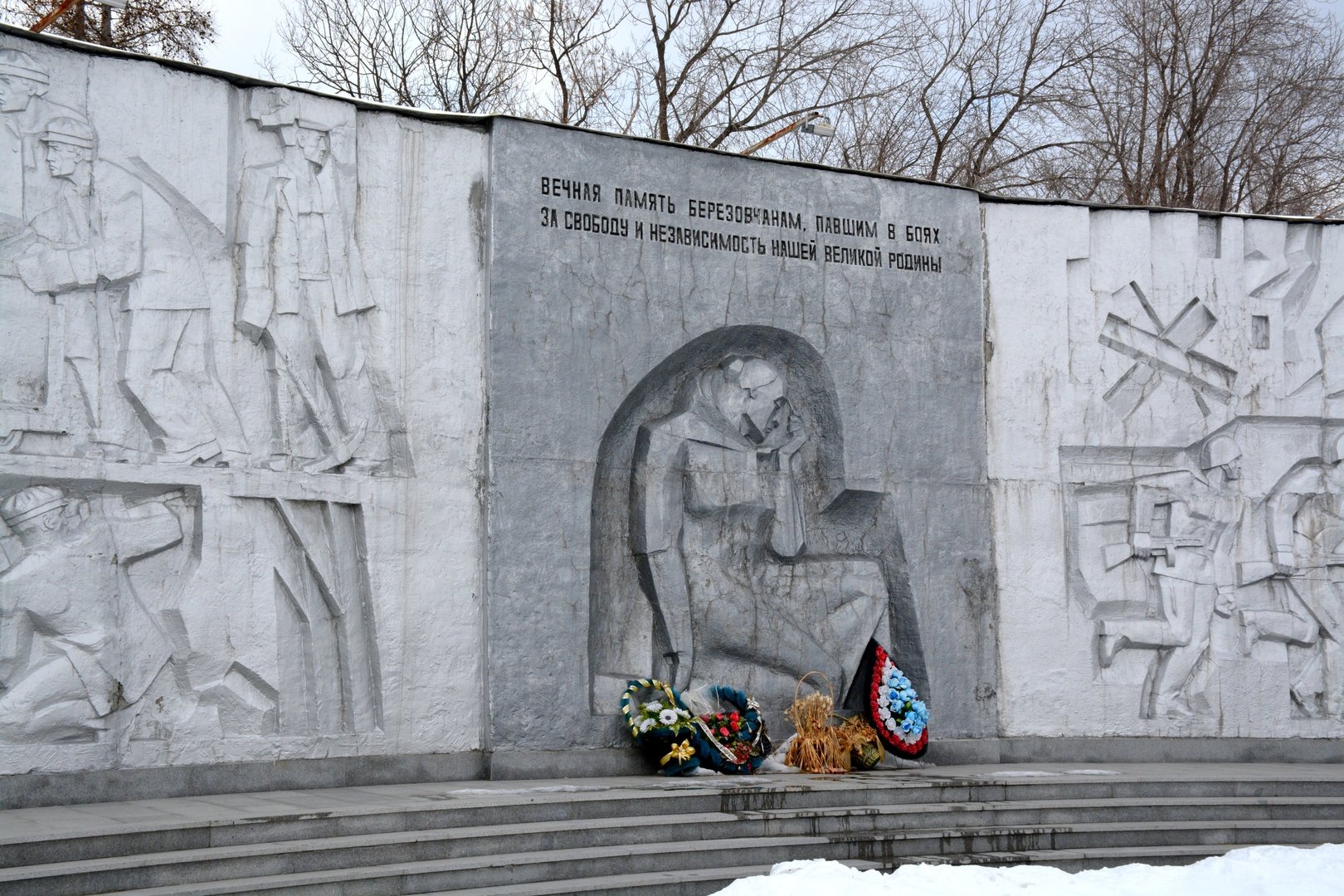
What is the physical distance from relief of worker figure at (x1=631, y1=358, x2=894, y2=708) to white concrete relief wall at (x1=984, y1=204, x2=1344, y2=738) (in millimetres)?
1331

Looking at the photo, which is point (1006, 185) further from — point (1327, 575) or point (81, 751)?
point (81, 751)

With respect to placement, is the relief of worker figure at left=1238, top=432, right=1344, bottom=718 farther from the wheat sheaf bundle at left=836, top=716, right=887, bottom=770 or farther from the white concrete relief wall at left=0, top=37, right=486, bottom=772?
the white concrete relief wall at left=0, top=37, right=486, bottom=772

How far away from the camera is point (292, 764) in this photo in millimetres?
7879

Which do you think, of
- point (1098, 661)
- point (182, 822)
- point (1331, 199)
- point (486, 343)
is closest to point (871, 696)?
point (1098, 661)

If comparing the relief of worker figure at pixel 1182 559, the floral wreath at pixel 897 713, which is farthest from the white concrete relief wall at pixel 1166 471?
the floral wreath at pixel 897 713

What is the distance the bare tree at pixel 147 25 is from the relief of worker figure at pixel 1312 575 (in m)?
11.7

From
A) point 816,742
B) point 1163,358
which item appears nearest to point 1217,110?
point 1163,358

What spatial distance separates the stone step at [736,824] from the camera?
20.0 feet

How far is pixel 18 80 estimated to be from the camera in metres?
7.46

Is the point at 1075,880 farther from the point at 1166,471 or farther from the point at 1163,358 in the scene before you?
the point at 1163,358

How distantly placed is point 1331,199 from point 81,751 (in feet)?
52.5

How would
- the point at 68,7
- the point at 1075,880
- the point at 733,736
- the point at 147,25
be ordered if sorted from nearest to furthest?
the point at 1075,880 → the point at 733,736 → the point at 68,7 → the point at 147,25

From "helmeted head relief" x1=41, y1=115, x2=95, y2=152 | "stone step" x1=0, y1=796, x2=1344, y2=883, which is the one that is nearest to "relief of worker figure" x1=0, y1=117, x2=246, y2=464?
"helmeted head relief" x1=41, y1=115, x2=95, y2=152

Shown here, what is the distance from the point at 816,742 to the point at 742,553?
52.6 inches
